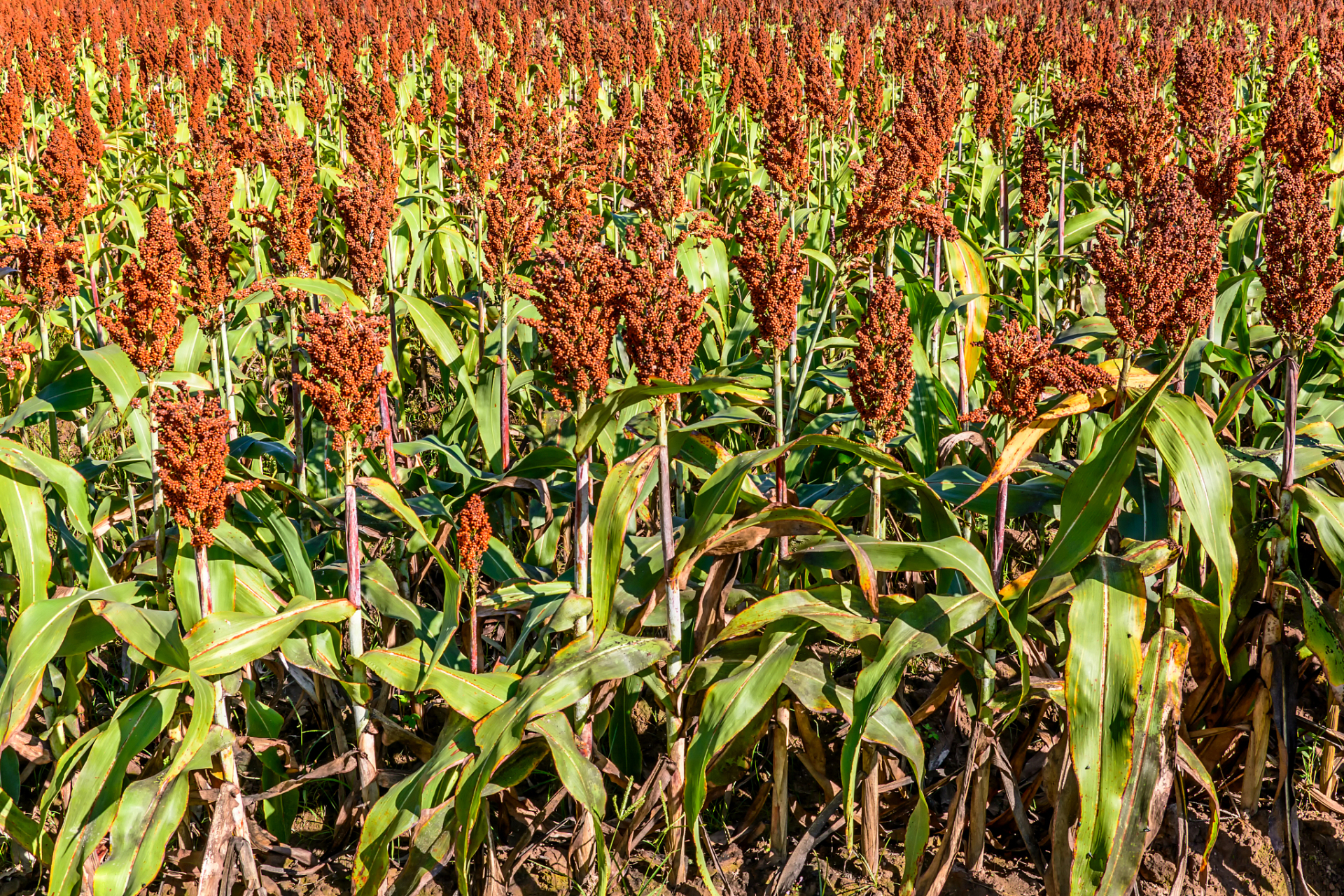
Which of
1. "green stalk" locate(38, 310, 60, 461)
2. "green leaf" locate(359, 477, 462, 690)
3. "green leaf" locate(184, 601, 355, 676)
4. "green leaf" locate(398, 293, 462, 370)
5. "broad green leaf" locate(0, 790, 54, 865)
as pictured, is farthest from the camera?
"green leaf" locate(398, 293, 462, 370)

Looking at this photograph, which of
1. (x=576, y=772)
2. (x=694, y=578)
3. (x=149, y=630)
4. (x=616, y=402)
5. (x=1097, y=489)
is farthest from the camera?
(x=694, y=578)

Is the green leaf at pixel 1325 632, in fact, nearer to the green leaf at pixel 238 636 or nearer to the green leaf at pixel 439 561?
the green leaf at pixel 439 561

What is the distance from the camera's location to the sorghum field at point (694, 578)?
8.39 ft

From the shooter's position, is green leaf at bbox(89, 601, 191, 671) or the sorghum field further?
the sorghum field

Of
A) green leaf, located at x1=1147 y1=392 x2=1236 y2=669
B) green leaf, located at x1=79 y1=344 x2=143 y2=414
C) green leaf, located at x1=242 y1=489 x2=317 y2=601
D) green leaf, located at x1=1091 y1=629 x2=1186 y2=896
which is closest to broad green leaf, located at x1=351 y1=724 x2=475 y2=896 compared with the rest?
green leaf, located at x1=242 y1=489 x2=317 y2=601

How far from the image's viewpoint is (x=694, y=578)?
328cm

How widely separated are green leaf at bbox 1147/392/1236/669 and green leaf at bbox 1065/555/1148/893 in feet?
0.56

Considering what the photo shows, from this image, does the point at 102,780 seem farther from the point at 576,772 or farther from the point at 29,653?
the point at 576,772

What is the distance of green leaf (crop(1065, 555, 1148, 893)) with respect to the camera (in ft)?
7.77

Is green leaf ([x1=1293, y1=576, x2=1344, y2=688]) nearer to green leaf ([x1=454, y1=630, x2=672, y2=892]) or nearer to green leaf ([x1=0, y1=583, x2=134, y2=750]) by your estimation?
green leaf ([x1=454, y1=630, x2=672, y2=892])

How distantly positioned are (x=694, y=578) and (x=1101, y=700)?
125 centimetres

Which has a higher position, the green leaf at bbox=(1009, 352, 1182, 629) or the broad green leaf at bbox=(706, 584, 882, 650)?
the green leaf at bbox=(1009, 352, 1182, 629)

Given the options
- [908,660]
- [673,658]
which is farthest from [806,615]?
[673,658]

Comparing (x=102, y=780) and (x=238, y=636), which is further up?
(x=238, y=636)
